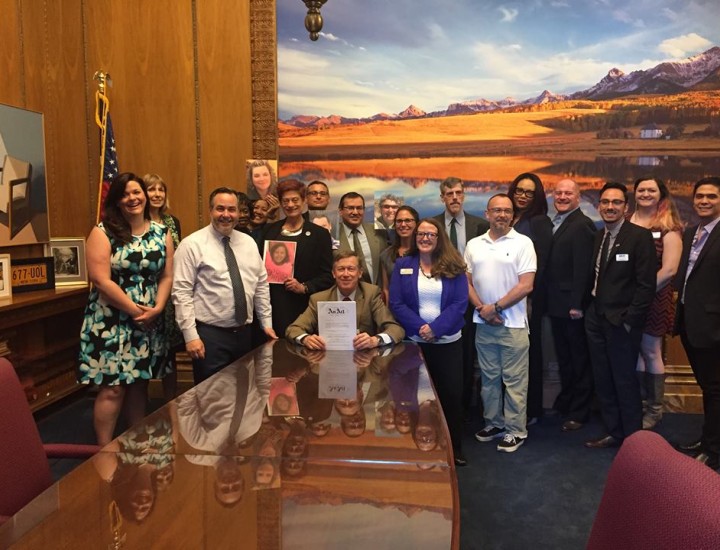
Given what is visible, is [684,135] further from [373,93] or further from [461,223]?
[373,93]

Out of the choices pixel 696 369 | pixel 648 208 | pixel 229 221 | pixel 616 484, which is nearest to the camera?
pixel 616 484

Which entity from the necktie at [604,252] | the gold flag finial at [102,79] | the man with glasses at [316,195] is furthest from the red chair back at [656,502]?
the gold flag finial at [102,79]

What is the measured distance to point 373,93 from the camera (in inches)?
197

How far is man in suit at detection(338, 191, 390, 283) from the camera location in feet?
12.5

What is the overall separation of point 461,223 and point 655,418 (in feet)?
6.41

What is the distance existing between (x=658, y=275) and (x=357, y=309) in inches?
82.4

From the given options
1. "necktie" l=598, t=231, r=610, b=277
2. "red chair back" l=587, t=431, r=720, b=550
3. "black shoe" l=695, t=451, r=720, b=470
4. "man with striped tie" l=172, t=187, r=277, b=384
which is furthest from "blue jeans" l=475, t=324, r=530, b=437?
"red chair back" l=587, t=431, r=720, b=550

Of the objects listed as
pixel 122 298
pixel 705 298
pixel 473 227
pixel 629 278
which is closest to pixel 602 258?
pixel 629 278

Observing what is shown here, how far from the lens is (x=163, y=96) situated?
4.88 meters

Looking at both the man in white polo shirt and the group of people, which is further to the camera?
the man in white polo shirt

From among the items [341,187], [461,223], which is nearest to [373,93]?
[341,187]

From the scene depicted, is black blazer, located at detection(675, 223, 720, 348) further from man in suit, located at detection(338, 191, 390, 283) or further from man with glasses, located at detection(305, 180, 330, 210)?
man with glasses, located at detection(305, 180, 330, 210)

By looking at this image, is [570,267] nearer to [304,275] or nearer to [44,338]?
[304,275]

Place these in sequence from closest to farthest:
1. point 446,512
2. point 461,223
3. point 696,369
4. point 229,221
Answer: point 446,512 < point 229,221 < point 696,369 < point 461,223
